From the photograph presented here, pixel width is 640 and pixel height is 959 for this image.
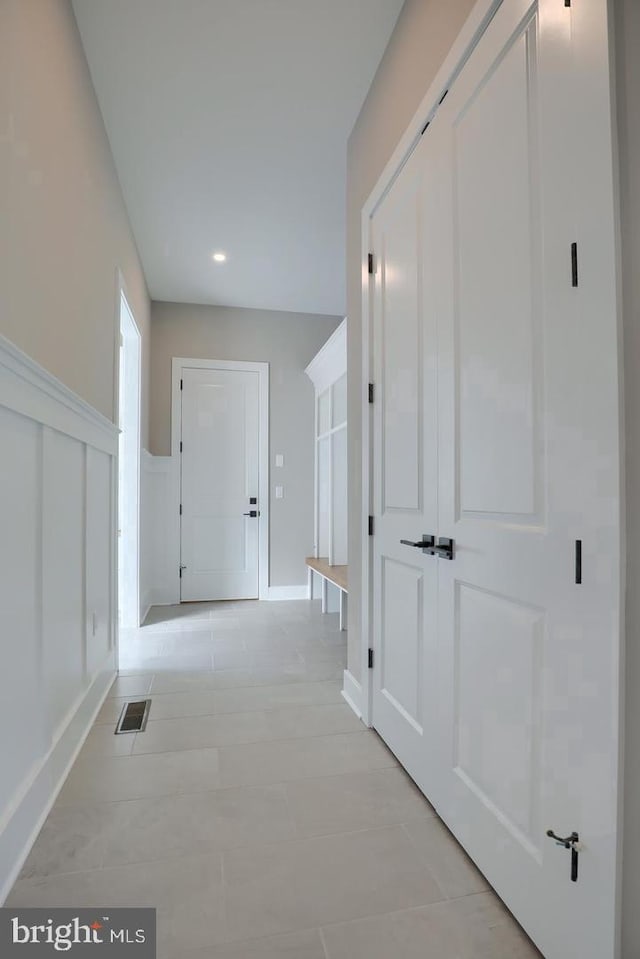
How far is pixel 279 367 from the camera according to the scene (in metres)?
4.88

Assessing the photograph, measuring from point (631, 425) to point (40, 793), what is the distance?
1.85 metres

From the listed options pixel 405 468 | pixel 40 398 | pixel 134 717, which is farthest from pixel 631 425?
pixel 134 717

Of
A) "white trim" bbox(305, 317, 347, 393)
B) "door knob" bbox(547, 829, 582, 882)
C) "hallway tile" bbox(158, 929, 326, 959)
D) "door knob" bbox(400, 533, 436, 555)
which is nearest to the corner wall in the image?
"hallway tile" bbox(158, 929, 326, 959)

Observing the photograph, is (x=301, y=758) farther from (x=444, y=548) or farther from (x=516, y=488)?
(x=516, y=488)

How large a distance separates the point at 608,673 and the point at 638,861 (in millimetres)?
306

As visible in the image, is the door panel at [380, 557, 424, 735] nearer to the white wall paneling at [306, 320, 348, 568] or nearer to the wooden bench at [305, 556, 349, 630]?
the wooden bench at [305, 556, 349, 630]

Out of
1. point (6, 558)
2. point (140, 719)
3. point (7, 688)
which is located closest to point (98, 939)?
point (7, 688)

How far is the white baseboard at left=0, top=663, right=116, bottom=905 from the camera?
129 cm

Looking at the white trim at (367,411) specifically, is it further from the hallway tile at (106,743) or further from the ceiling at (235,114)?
the hallway tile at (106,743)

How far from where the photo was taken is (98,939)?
3.74ft

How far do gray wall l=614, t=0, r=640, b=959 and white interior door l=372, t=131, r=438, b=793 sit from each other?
2.43 ft

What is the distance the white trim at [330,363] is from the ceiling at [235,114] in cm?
64

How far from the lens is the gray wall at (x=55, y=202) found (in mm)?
1394

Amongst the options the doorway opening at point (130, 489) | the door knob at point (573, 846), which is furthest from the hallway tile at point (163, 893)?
the doorway opening at point (130, 489)
